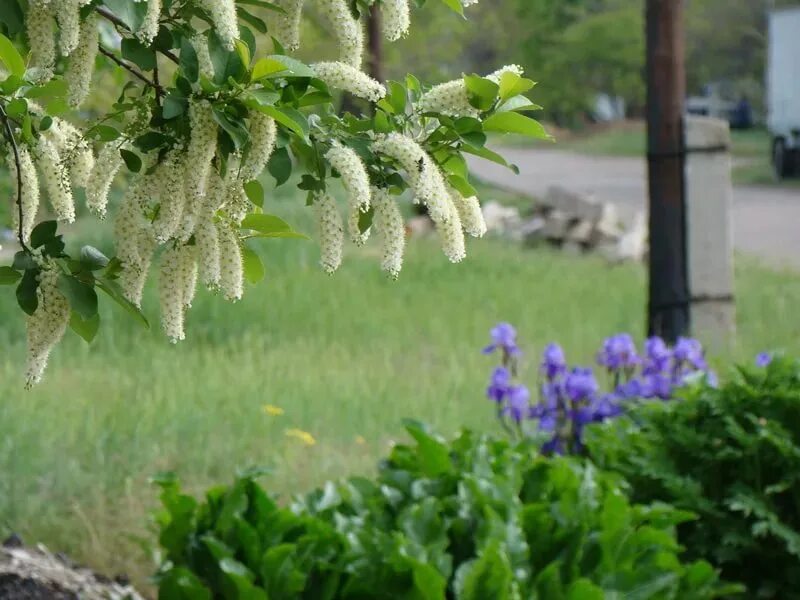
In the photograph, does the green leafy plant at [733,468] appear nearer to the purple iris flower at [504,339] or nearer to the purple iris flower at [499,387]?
the purple iris flower at [499,387]

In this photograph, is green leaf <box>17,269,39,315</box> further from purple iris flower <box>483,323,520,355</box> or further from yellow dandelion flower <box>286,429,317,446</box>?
purple iris flower <box>483,323,520,355</box>

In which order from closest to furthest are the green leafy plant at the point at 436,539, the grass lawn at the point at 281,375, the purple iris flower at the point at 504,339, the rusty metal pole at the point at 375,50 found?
1. the green leafy plant at the point at 436,539
2. the grass lawn at the point at 281,375
3. the purple iris flower at the point at 504,339
4. the rusty metal pole at the point at 375,50

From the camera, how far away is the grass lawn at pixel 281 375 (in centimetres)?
443

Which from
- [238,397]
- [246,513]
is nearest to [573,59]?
[238,397]

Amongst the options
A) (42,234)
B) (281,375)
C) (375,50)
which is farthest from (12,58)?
(375,50)

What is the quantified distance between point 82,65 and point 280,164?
0.32 meters

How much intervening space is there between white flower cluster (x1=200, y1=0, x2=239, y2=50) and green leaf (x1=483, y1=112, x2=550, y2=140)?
1.31ft

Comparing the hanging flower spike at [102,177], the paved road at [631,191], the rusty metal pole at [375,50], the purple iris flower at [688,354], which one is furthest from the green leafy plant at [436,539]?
the rusty metal pole at [375,50]

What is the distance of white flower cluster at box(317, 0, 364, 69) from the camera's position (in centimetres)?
196

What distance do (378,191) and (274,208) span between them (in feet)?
45.6

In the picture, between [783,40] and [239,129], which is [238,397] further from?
[783,40]

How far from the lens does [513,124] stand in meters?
1.98

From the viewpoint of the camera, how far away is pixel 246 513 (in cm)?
325

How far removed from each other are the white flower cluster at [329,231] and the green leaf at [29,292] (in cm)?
46
